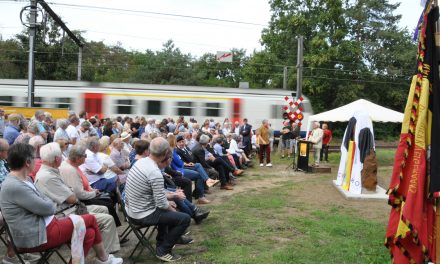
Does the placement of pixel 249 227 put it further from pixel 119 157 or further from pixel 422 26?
pixel 422 26

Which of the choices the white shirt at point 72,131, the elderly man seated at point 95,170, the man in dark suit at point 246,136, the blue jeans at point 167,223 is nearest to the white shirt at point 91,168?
the elderly man seated at point 95,170

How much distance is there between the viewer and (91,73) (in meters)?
45.9

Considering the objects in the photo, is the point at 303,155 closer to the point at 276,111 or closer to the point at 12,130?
the point at 276,111

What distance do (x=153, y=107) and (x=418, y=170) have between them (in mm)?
19149

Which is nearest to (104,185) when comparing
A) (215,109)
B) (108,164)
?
(108,164)

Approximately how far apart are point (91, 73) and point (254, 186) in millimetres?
38235

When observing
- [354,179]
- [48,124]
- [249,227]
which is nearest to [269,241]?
[249,227]

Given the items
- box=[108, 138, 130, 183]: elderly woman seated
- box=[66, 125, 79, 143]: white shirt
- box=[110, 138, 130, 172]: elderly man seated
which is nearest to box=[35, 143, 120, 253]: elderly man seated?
box=[108, 138, 130, 183]: elderly woman seated

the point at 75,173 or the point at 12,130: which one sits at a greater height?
the point at 12,130

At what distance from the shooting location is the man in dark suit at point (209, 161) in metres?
10.2

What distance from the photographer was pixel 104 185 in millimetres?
6348

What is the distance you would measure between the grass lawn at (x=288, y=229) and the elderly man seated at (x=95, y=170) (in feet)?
4.35

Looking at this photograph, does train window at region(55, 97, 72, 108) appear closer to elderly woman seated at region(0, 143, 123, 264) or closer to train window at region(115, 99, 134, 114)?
train window at region(115, 99, 134, 114)

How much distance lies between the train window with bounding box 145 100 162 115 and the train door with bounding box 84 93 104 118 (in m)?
2.28
